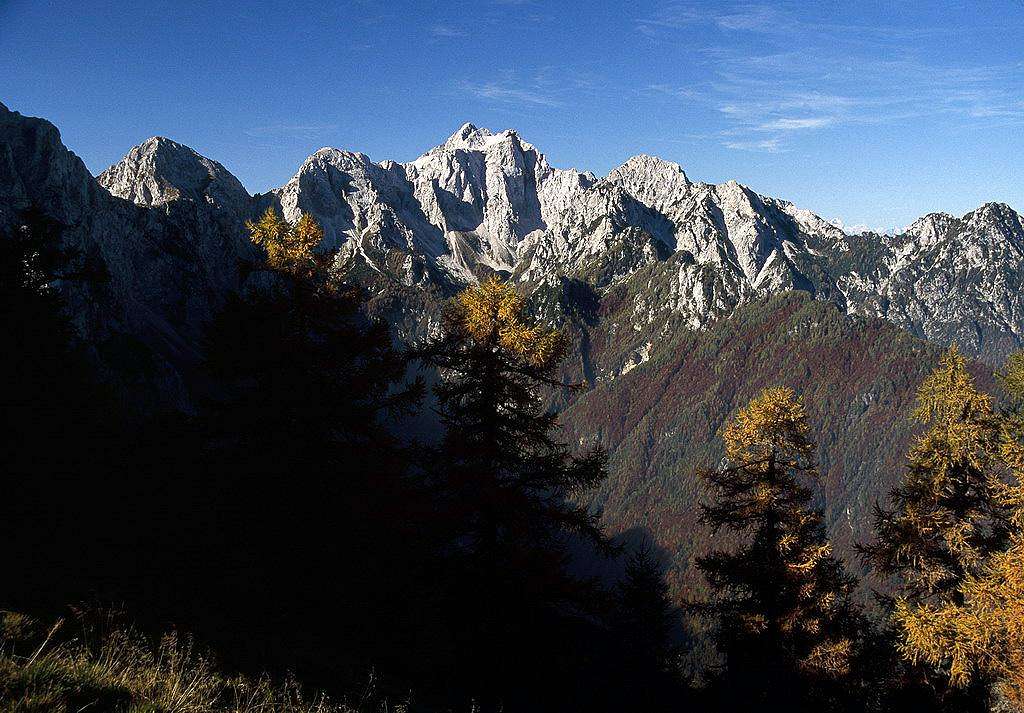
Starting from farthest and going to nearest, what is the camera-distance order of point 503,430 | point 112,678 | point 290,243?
point 290,243
point 503,430
point 112,678

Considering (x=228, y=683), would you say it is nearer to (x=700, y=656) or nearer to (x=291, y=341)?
(x=291, y=341)

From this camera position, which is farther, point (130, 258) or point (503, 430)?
point (130, 258)

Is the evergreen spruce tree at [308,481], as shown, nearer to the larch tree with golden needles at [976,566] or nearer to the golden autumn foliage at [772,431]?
the golden autumn foliage at [772,431]

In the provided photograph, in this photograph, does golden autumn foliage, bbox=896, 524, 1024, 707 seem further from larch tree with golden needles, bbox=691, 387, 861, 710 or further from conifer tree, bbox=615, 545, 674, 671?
conifer tree, bbox=615, 545, 674, 671

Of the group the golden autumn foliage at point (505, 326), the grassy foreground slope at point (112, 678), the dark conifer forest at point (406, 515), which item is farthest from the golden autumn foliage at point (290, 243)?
the grassy foreground slope at point (112, 678)

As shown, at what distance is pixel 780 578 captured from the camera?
22453 mm

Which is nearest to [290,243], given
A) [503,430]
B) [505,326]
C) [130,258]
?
[505,326]

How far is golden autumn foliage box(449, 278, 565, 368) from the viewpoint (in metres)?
17.0

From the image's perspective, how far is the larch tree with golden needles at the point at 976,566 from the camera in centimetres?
1576

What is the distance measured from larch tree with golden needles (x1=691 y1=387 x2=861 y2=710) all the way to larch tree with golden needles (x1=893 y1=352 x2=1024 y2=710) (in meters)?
2.60

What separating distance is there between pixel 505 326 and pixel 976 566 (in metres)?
17.1

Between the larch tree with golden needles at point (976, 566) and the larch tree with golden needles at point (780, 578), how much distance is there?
2.60 meters

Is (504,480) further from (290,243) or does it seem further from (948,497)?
(948,497)

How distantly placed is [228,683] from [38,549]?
8.61 m
